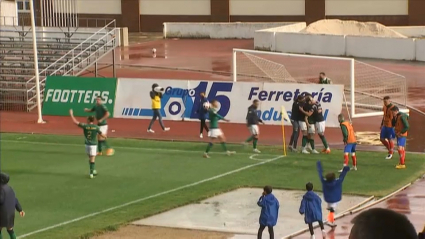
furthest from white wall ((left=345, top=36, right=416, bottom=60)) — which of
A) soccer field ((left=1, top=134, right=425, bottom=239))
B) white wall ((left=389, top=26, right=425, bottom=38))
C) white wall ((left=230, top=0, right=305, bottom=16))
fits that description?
soccer field ((left=1, top=134, right=425, bottom=239))

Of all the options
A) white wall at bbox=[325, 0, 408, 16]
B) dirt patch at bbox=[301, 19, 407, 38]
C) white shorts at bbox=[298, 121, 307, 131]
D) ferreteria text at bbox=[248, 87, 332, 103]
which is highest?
white wall at bbox=[325, 0, 408, 16]

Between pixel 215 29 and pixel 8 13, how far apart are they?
14929mm

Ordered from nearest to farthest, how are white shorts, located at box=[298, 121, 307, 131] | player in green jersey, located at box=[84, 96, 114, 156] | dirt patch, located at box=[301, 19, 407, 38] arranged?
white shorts, located at box=[298, 121, 307, 131] → player in green jersey, located at box=[84, 96, 114, 156] → dirt patch, located at box=[301, 19, 407, 38]

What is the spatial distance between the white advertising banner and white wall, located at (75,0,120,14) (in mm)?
37007

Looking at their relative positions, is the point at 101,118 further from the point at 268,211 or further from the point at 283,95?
the point at 268,211

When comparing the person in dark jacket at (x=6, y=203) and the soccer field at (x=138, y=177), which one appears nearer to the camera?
the person in dark jacket at (x=6, y=203)

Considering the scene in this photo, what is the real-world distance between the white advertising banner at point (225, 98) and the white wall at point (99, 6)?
121ft

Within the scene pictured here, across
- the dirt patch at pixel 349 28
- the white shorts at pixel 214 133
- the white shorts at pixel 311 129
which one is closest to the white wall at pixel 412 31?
the dirt patch at pixel 349 28

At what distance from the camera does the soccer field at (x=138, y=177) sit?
683 inches

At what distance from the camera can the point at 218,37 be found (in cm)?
5894

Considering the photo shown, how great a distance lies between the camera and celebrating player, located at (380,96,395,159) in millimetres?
21703

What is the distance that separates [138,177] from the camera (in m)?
21.0

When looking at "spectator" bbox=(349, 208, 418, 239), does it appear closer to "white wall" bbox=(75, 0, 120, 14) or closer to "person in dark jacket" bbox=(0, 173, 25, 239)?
"person in dark jacket" bbox=(0, 173, 25, 239)

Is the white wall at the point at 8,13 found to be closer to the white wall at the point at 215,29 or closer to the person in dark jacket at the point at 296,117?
the white wall at the point at 215,29
